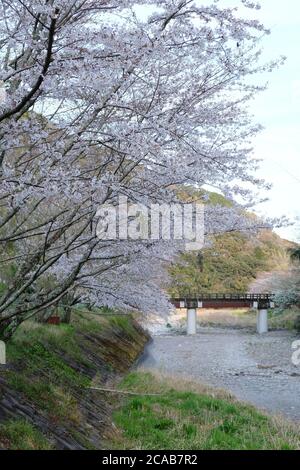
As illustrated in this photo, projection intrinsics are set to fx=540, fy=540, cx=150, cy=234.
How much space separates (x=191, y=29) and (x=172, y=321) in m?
52.5

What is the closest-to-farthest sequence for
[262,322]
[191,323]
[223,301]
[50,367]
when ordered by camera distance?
1. [50,367]
2. [262,322]
3. [191,323]
4. [223,301]

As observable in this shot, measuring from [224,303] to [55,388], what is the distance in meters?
46.0

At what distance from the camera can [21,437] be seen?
634 centimetres

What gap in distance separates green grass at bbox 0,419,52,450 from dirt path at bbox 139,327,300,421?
7.98 m

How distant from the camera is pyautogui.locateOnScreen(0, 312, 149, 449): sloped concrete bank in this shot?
22.7 feet

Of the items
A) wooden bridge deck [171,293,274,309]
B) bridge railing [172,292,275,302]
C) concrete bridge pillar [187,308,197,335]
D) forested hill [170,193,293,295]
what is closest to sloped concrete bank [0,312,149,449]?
concrete bridge pillar [187,308,197,335]

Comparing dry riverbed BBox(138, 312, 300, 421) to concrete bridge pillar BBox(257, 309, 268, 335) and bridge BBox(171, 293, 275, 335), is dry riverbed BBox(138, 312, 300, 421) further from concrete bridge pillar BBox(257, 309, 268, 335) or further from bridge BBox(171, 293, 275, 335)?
bridge BBox(171, 293, 275, 335)

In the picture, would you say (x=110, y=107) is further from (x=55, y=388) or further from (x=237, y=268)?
(x=237, y=268)

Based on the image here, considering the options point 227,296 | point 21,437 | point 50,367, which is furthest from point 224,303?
point 21,437

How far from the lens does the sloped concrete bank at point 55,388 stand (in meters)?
6.91

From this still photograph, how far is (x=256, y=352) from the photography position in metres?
31.9

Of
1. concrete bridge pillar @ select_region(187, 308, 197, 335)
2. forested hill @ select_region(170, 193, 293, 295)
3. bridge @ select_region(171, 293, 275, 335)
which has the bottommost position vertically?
concrete bridge pillar @ select_region(187, 308, 197, 335)
